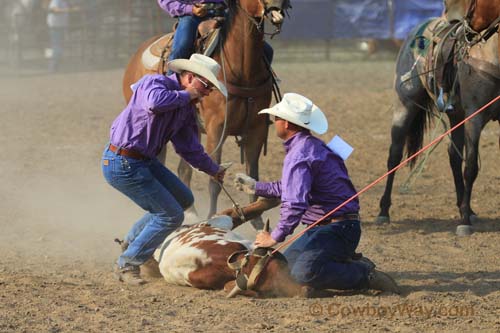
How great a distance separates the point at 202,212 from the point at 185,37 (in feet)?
5.59

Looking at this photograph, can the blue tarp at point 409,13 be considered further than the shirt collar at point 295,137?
Yes

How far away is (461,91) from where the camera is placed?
8367 mm

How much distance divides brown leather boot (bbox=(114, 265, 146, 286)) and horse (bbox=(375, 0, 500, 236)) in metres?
3.11

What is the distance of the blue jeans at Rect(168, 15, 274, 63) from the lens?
27.2 ft

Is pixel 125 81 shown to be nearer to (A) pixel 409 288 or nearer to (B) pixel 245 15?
(B) pixel 245 15

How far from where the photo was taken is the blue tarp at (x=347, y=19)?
79.9 ft

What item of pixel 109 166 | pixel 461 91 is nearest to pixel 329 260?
pixel 109 166

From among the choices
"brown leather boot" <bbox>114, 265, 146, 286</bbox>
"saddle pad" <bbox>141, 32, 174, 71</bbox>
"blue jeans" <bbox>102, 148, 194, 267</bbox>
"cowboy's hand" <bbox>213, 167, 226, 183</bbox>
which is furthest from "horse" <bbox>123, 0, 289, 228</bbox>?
"brown leather boot" <bbox>114, 265, 146, 286</bbox>

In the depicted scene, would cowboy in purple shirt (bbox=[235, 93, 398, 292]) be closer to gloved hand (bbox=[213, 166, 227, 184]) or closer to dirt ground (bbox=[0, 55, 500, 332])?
dirt ground (bbox=[0, 55, 500, 332])

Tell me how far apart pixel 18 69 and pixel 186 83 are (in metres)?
18.4

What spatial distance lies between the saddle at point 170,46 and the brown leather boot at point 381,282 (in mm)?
2982

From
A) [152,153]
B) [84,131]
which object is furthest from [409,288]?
[84,131]

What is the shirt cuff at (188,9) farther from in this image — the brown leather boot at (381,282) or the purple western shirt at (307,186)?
the brown leather boot at (381,282)
